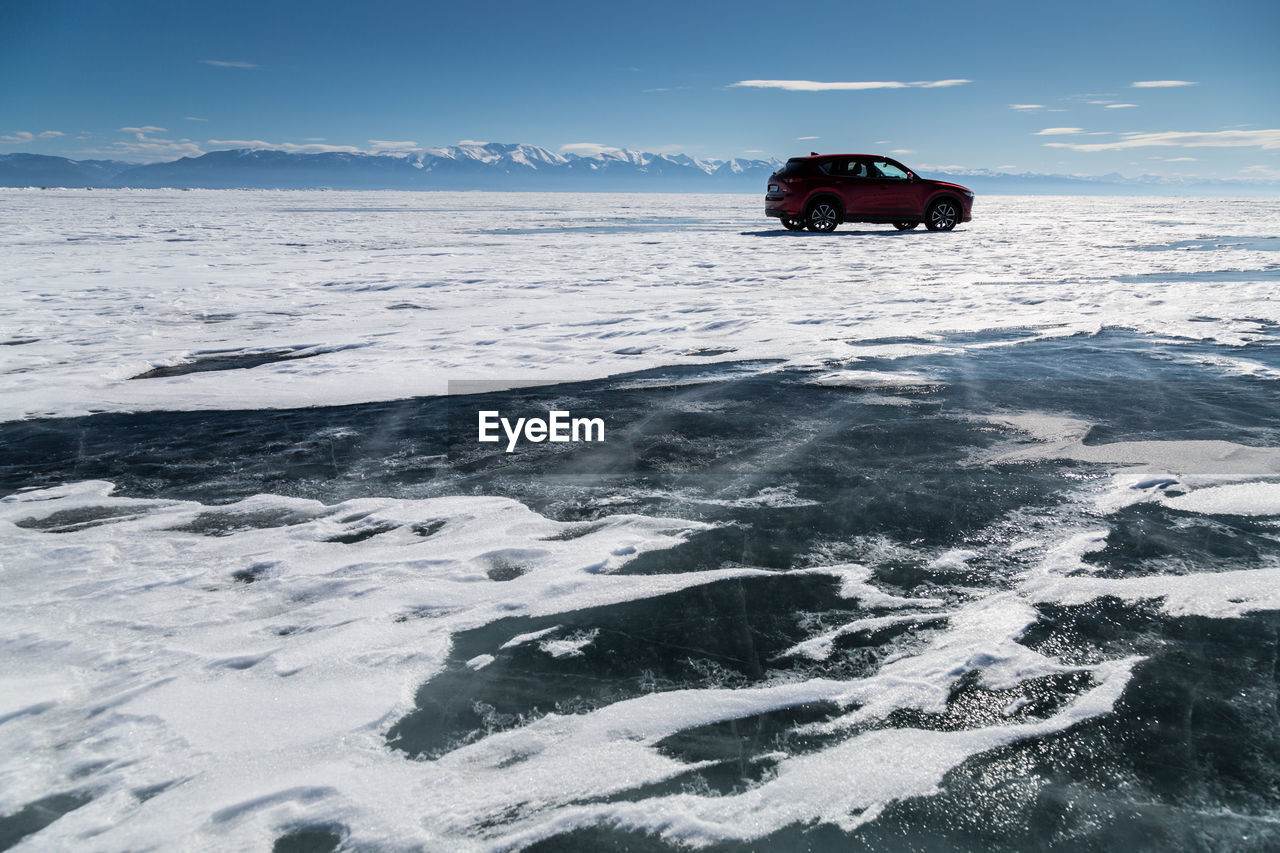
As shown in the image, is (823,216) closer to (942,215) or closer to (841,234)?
(841,234)

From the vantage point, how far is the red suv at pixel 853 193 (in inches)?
674

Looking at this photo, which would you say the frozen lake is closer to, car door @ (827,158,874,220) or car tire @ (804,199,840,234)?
car door @ (827,158,874,220)

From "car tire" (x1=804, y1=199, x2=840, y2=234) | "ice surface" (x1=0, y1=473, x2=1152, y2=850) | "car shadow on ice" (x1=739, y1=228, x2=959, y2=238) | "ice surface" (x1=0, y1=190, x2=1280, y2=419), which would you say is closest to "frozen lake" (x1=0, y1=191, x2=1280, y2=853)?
"ice surface" (x1=0, y1=473, x2=1152, y2=850)

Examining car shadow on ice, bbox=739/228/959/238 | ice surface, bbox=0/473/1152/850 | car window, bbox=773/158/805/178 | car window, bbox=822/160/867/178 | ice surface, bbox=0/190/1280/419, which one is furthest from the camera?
car shadow on ice, bbox=739/228/959/238

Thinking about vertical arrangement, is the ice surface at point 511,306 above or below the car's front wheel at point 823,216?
below

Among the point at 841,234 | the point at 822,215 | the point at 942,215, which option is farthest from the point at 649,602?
the point at 942,215

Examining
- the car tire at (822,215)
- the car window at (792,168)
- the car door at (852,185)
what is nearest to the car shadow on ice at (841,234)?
the car tire at (822,215)

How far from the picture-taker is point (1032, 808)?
1536 millimetres

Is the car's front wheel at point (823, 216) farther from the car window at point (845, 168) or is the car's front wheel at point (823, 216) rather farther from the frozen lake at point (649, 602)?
the frozen lake at point (649, 602)

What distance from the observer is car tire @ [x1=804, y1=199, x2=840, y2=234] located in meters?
17.7

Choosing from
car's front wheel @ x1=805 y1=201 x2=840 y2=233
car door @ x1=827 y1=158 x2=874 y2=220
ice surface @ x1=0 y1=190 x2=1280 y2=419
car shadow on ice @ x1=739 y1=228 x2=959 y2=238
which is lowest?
ice surface @ x1=0 y1=190 x2=1280 y2=419

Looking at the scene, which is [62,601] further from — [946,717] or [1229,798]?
[1229,798]

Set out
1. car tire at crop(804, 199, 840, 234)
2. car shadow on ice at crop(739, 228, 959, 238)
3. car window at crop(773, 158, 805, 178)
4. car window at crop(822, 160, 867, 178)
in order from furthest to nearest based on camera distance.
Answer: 1. car shadow on ice at crop(739, 228, 959, 238)
2. car tire at crop(804, 199, 840, 234)
3. car window at crop(773, 158, 805, 178)
4. car window at crop(822, 160, 867, 178)

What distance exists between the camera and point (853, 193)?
1742cm
